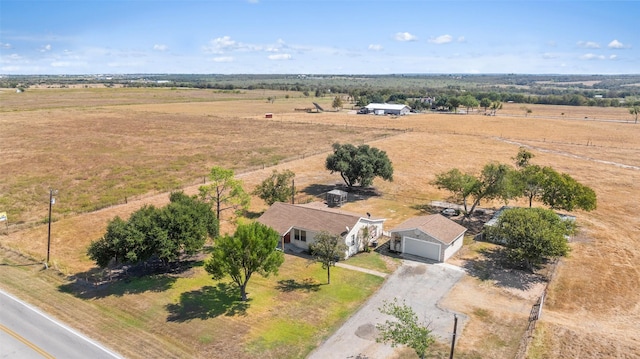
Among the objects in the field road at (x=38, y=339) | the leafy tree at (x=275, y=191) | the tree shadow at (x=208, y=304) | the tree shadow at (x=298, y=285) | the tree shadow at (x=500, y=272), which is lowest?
the field road at (x=38, y=339)

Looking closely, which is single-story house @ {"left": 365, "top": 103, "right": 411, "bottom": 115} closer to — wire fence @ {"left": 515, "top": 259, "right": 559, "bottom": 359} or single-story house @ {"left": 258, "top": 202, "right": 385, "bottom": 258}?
single-story house @ {"left": 258, "top": 202, "right": 385, "bottom": 258}

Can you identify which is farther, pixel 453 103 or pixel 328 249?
pixel 453 103

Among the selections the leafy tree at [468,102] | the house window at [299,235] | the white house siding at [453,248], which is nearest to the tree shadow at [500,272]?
the white house siding at [453,248]

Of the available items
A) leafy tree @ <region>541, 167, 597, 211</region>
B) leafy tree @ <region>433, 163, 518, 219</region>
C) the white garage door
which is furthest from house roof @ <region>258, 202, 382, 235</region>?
leafy tree @ <region>541, 167, 597, 211</region>

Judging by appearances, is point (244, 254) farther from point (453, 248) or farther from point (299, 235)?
point (453, 248)

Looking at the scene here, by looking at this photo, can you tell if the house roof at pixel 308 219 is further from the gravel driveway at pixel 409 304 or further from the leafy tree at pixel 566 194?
the leafy tree at pixel 566 194

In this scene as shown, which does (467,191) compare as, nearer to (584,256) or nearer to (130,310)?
(584,256)

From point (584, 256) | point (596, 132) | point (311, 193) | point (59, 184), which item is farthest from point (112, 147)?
point (596, 132)

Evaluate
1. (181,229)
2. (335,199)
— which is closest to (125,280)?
(181,229)
